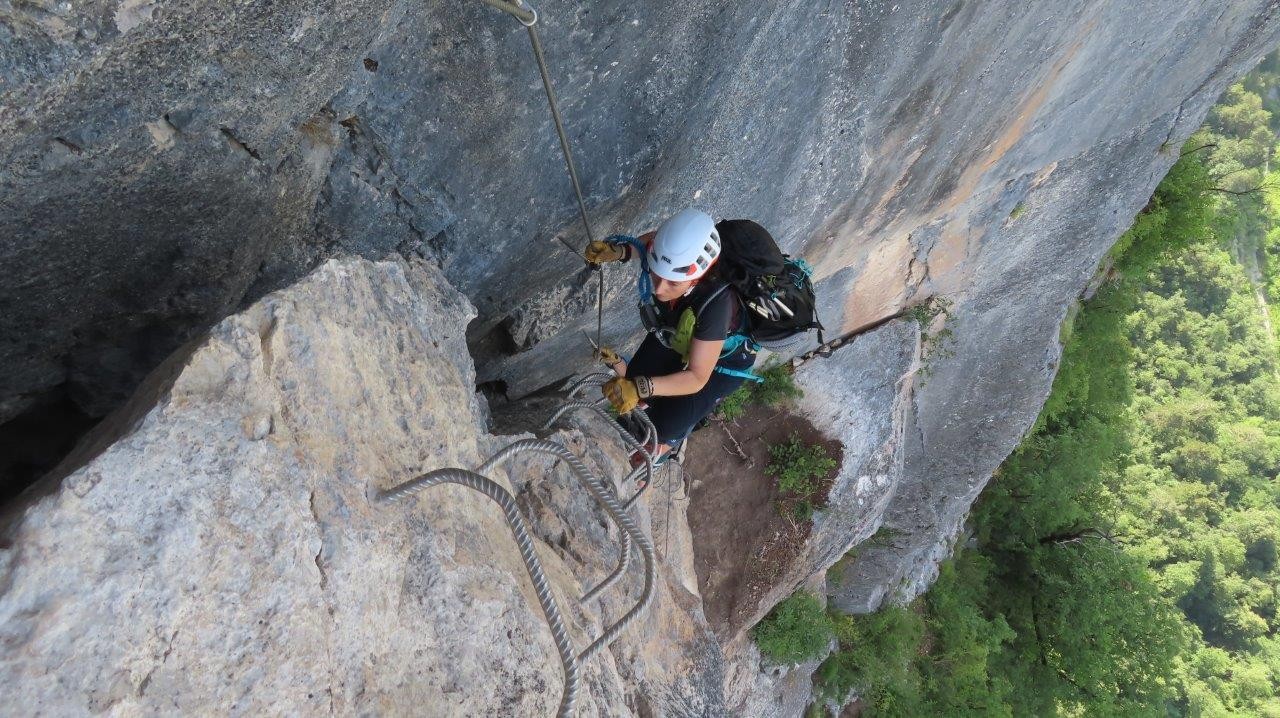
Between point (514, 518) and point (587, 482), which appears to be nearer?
point (514, 518)

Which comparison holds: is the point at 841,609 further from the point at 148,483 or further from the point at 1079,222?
the point at 148,483

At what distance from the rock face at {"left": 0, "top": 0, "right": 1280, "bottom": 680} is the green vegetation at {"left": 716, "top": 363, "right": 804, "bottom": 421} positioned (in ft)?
3.23

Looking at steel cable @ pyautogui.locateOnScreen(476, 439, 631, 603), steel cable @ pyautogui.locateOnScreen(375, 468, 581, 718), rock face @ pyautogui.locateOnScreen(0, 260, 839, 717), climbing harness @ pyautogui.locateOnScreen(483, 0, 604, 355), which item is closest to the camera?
rock face @ pyautogui.locateOnScreen(0, 260, 839, 717)

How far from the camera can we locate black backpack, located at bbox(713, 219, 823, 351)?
3754 millimetres

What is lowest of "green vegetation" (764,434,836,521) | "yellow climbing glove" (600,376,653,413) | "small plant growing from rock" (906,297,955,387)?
"small plant growing from rock" (906,297,955,387)

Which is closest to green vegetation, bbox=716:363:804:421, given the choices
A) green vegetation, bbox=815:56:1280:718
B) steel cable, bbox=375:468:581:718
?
green vegetation, bbox=815:56:1280:718

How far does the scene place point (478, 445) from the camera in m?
3.15

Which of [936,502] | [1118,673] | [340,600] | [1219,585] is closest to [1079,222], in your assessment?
[936,502]

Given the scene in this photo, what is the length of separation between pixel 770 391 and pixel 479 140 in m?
5.19

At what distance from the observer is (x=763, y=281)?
3771 mm

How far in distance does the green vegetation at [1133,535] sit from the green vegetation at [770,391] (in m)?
3.33

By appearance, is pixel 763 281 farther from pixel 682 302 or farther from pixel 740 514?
pixel 740 514

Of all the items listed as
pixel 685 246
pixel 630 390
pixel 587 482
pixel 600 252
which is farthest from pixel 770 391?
pixel 587 482

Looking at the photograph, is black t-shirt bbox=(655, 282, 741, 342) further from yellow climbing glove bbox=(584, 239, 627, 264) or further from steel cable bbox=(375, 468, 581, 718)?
steel cable bbox=(375, 468, 581, 718)
